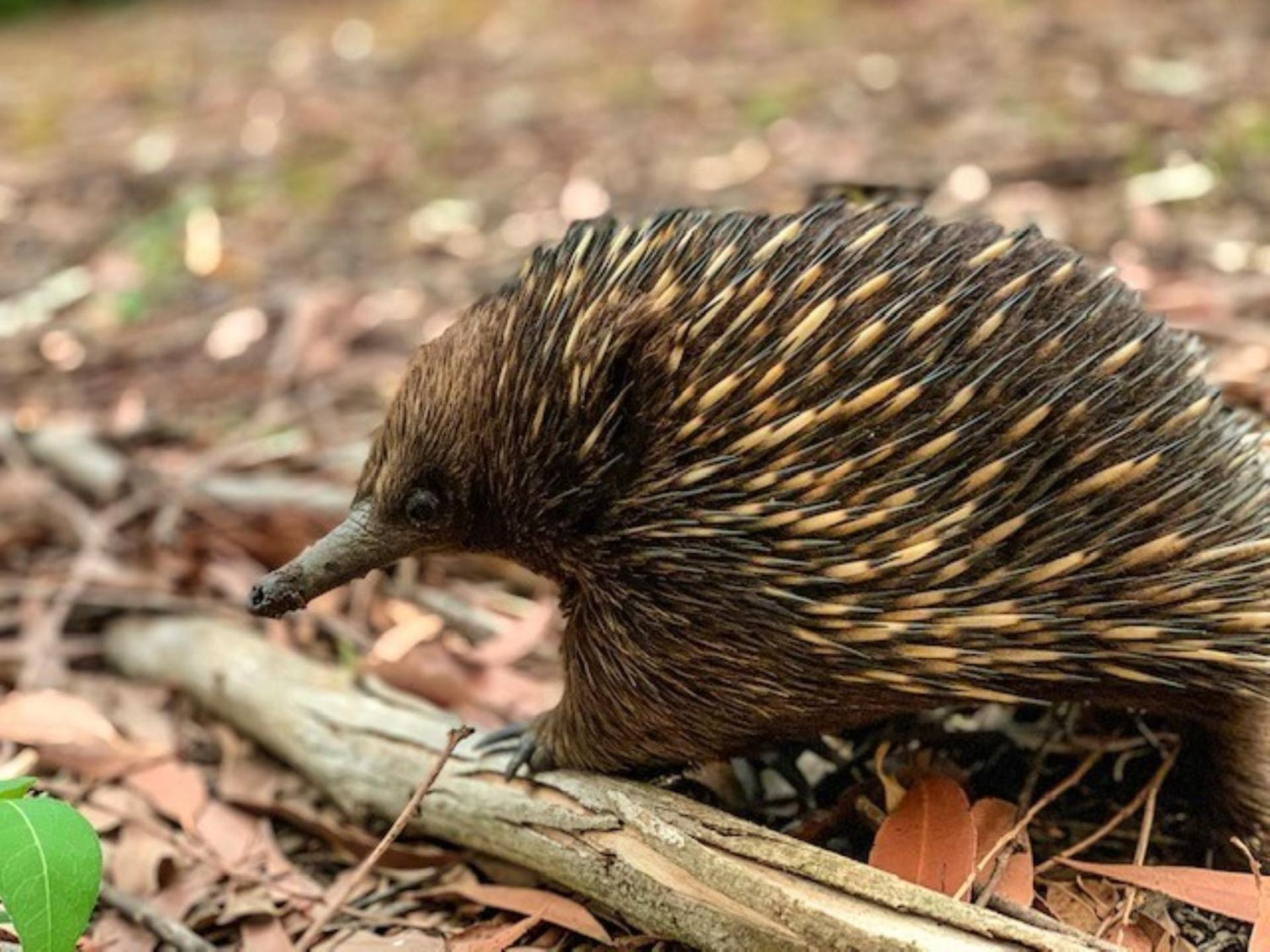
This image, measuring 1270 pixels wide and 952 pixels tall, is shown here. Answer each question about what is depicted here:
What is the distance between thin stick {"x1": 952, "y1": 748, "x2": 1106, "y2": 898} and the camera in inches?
87.8

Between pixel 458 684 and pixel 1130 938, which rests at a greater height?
pixel 1130 938

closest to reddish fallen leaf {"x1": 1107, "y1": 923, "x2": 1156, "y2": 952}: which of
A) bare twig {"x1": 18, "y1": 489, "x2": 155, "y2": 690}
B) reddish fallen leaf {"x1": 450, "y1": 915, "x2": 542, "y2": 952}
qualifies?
reddish fallen leaf {"x1": 450, "y1": 915, "x2": 542, "y2": 952}

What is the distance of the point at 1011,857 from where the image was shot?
2348 millimetres

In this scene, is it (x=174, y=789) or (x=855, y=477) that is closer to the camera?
(x=855, y=477)

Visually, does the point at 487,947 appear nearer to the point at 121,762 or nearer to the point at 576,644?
the point at 576,644

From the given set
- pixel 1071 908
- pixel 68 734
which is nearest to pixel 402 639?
pixel 68 734

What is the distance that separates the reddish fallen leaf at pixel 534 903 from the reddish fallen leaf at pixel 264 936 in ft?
0.90

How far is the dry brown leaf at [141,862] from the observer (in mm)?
2820

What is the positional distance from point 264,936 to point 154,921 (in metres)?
0.20

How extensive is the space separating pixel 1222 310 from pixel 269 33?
10518 mm

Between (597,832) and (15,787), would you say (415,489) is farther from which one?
(15,787)

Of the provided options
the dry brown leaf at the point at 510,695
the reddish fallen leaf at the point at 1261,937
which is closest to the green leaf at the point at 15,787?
the dry brown leaf at the point at 510,695

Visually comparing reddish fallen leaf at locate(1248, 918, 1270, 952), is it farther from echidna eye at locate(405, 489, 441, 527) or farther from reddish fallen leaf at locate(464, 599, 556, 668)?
reddish fallen leaf at locate(464, 599, 556, 668)

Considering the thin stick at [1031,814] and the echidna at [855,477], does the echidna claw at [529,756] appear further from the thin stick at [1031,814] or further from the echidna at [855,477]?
the thin stick at [1031,814]
